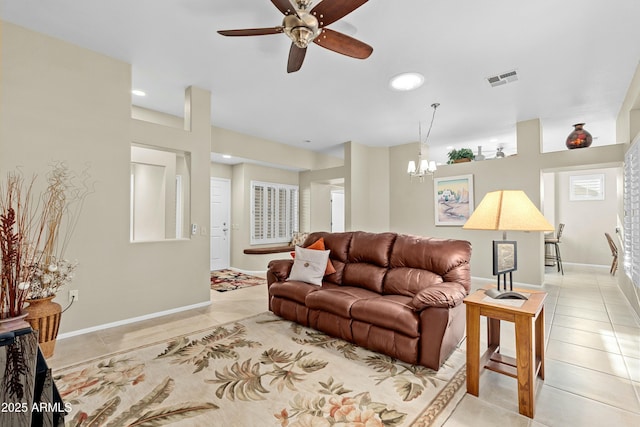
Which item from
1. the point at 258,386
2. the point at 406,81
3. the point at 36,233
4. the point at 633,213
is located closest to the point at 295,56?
the point at 406,81

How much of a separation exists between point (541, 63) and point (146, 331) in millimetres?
5152

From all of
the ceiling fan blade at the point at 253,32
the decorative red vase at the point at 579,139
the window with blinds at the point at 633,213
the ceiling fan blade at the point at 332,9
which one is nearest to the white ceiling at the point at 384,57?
the decorative red vase at the point at 579,139

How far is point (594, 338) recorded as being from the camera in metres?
2.87

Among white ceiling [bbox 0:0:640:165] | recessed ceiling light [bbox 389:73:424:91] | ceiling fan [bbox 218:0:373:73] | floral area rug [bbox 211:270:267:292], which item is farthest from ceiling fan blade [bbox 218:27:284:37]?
floral area rug [bbox 211:270:267:292]

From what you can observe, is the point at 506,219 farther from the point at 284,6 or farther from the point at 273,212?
the point at 273,212

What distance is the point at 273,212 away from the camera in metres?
6.93

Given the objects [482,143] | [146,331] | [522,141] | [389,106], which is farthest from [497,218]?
[482,143]

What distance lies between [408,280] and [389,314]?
0.60m

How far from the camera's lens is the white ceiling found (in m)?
2.40

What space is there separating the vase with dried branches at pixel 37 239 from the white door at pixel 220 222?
3.45 m

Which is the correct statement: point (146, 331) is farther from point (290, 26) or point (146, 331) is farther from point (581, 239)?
point (581, 239)

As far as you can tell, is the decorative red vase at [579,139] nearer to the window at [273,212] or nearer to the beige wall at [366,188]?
the beige wall at [366,188]

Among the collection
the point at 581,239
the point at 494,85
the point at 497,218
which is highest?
the point at 494,85

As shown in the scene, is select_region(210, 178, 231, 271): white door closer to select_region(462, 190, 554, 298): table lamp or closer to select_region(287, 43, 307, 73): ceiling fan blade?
select_region(287, 43, 307, 73): ceiling fan blade
